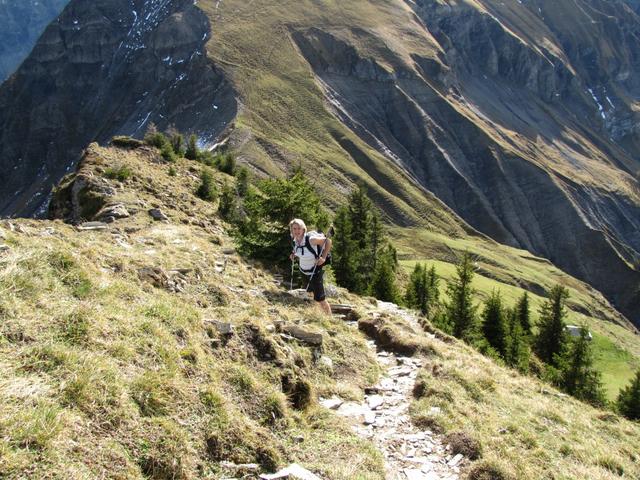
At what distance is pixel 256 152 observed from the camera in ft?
389

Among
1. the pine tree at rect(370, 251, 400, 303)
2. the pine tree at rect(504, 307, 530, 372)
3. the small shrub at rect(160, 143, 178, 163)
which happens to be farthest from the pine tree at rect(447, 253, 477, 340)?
the small shrub at rect(160, 143, 178, 163)

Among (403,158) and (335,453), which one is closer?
(335,453)

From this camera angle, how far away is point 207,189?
3391cm

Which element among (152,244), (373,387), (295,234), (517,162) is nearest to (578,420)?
(373,387)

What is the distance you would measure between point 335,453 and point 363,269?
122 ft

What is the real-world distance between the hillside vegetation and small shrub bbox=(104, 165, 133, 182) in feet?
→ 43.3

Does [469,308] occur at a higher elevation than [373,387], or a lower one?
lower

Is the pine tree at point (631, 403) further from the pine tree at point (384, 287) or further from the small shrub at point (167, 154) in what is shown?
the small shrub at point (167, 154)

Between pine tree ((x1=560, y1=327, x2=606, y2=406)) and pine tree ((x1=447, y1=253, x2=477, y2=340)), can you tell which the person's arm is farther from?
pine tree ((x1=560, y1=327, x2=606, y2=406))

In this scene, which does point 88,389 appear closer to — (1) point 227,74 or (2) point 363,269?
(2) point 363,269

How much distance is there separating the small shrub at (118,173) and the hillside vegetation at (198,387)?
43.3 feet

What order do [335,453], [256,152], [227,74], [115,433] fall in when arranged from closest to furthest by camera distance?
[115,433] → [335,453] → [256,152] → [227,74]

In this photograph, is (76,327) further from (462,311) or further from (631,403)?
(462,311)

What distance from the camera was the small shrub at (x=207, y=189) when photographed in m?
33.5
